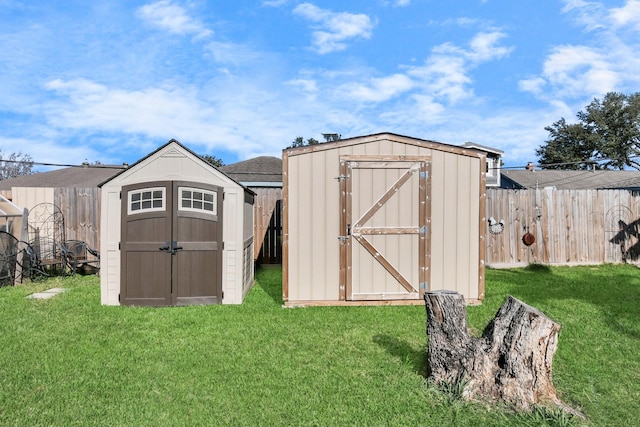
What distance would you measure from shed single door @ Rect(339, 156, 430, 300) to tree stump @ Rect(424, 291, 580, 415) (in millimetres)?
2600

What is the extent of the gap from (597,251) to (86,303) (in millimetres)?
11376

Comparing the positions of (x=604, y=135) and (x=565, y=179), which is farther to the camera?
(x=604, y=135)

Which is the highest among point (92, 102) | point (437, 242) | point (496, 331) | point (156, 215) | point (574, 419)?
point (92, 102)

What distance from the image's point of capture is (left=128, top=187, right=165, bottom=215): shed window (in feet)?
19.3

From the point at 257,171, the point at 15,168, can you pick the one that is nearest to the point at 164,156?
the point at 257,171

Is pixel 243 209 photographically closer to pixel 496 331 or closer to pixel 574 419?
pixel 496 331

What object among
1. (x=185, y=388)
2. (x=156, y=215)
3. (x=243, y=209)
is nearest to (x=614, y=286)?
(x=243, y=209)

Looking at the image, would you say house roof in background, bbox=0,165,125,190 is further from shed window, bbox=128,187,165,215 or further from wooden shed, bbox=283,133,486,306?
wooden shed, bbox=283,133,486,306

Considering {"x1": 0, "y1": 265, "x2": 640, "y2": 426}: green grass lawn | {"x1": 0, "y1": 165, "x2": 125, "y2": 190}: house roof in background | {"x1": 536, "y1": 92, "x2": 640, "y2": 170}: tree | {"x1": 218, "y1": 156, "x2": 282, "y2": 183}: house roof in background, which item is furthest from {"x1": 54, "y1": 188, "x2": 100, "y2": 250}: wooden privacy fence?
{"x1": 536, "y1": 92, "x2": 640, "y2": 170}: tree

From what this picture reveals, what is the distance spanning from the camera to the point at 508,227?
951 centimetres

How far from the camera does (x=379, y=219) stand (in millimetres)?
5930

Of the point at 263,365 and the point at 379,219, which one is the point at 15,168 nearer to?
the point at 379,219

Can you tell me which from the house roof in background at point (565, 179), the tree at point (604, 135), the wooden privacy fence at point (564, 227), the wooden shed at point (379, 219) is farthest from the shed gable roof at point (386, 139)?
the tree at point (604, 135)

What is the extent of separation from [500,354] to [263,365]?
6.87 ft
